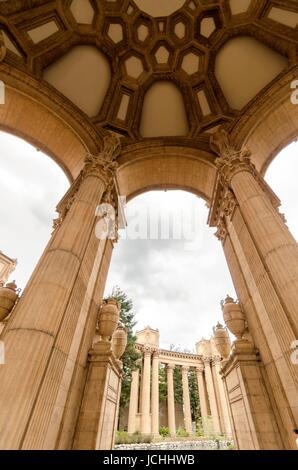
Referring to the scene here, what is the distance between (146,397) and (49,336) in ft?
78.7

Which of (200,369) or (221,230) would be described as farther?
(200,369)

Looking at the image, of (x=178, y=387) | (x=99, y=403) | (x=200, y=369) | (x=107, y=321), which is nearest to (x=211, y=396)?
(x=200, y=369)

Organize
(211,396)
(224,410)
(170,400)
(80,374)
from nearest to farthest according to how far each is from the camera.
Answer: (80,374)
(224,410)
(170,400)
(211,396)

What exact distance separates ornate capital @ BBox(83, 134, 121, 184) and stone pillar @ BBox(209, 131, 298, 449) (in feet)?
12.4

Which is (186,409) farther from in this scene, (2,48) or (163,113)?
(2,48)

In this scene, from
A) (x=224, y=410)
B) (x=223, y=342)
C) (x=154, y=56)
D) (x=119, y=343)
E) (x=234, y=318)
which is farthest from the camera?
(x=224, y=410)

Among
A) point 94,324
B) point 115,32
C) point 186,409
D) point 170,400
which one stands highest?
point 115,32

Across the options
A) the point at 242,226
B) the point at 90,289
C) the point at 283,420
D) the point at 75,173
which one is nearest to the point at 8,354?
the point at 90,289

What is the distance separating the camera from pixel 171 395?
2669 centimetres

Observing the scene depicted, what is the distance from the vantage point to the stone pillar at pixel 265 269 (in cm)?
447

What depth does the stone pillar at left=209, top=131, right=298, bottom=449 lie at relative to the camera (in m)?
4.47

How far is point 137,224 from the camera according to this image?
446 inches

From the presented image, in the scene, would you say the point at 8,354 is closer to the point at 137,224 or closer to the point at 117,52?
the point at 137,224

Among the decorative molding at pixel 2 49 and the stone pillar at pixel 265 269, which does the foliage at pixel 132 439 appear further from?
the decorative molding at pixel 2 49
